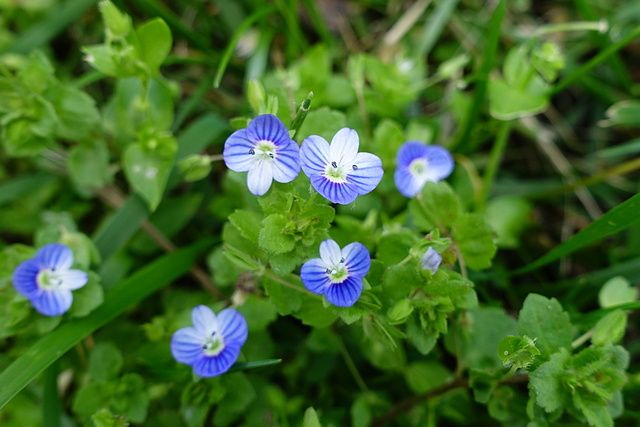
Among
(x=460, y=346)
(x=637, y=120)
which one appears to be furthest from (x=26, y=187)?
(x=637, y=120)

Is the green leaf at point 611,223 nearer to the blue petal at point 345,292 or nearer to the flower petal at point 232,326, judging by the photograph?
the blue petal at point 345,292

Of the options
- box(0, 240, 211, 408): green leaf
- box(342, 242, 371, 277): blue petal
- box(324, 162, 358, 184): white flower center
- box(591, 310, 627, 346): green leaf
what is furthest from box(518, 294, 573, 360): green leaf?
box(0, 240, 211, 408): green leaf

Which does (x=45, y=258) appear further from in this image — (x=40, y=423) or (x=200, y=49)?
(x=200, y=49)

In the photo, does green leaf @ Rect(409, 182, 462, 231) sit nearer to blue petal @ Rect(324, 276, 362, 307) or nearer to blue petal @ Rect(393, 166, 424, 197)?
blue petal @ Rect(393, 166, 424, 197)

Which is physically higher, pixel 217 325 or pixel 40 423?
pixel 217 325

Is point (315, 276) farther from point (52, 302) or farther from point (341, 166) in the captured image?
point (52, 302)

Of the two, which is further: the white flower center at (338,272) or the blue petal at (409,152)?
the blue petal at (409,152)

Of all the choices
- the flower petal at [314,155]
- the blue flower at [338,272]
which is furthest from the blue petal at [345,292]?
the flower petal at [314,155]
